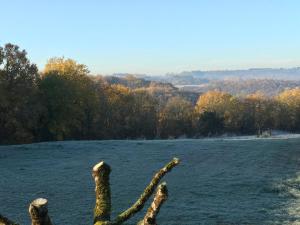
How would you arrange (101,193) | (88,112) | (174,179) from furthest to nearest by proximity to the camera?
(88,112), (174,179), (101,193)

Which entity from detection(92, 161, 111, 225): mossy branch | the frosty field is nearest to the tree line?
the frosty field

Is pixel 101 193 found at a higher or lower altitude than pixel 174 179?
higher

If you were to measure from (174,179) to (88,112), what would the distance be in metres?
57.8

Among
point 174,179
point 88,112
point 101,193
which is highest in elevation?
point 101,193

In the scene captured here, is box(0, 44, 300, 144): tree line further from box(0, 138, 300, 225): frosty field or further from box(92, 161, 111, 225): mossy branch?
box(92, 161, 111, 225): mossy branch

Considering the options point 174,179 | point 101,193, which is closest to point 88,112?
point 174,179

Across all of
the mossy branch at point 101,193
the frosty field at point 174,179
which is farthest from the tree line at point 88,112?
the mossy branch at point 101,193

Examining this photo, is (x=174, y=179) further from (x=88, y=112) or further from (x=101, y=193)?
(x=88, y=112)

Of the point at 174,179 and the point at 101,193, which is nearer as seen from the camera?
the point at 101,193

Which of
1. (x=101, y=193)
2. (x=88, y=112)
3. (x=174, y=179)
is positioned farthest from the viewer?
(x=88, y=112)

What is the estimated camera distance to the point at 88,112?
309 ft

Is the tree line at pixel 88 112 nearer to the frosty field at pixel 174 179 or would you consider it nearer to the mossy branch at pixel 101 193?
the frosty field at pixel 174 179

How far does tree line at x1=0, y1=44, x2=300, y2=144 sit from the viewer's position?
7394 centimetres

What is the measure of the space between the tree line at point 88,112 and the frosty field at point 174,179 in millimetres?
22118
